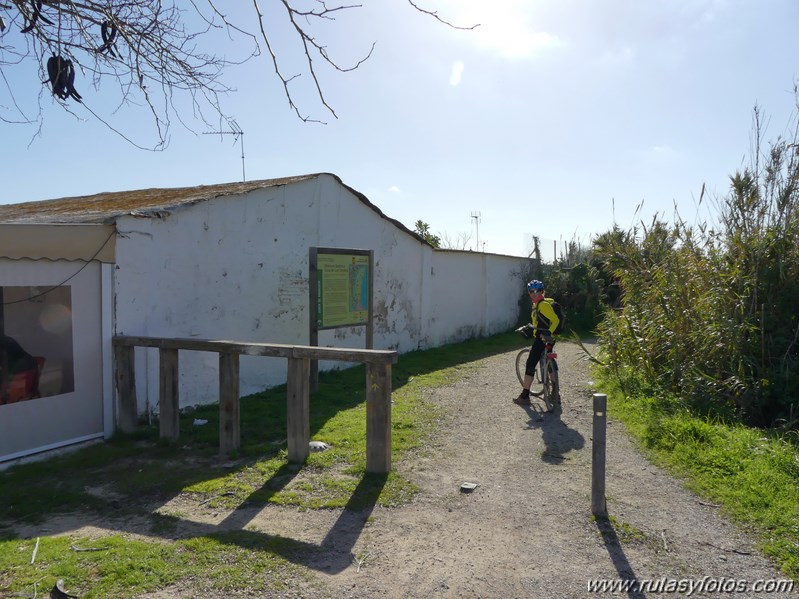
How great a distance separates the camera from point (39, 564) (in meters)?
3.91

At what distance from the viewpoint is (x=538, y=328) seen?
7.99m

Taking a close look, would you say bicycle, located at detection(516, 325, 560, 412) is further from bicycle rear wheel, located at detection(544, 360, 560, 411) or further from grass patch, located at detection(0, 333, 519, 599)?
grass patch, located at detection(0, 333, 519, 599)

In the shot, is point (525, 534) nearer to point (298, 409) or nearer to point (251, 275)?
point (298, 409)

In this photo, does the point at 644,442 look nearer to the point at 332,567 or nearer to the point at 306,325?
the point at 332,567

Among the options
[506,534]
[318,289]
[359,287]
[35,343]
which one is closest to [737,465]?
[506,534]

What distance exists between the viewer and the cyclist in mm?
7910

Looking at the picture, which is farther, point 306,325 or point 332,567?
point 306,325

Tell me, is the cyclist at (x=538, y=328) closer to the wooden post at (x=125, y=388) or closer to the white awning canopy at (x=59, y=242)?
the wooden post at (x=125, y=388)

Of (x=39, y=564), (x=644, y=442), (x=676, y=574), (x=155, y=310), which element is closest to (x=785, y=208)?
(x=644, y=442)

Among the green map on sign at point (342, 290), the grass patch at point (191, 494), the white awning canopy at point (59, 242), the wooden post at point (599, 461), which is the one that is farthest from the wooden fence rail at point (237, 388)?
the green map on sign at point (342, 290)

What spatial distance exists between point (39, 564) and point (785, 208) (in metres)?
8.26

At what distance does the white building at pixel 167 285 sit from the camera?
624 centimetres

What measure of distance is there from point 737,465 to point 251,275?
20.8 feet

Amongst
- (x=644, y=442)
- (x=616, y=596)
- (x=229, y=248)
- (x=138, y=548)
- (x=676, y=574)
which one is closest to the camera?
(x=616, y=596)
